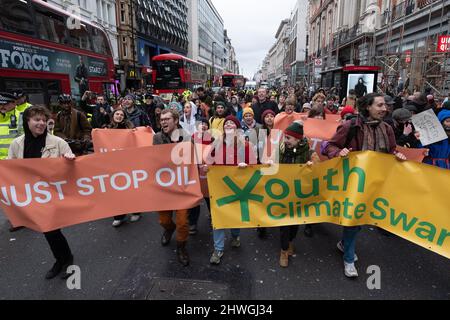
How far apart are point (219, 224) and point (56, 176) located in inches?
71.5

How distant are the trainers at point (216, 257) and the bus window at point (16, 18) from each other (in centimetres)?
741

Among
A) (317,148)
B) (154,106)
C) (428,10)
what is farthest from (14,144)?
(428,10)

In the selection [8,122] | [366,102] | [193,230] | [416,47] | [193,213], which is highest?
[416,47]

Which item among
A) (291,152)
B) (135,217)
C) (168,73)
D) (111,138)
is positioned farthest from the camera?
(168,73)

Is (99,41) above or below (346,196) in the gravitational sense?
above

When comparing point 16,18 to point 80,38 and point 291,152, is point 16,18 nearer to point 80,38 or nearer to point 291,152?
point 80,38

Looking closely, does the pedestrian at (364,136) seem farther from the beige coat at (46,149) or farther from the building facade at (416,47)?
the building facade at (416,47)

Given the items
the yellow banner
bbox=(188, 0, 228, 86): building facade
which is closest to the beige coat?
the yellow banner

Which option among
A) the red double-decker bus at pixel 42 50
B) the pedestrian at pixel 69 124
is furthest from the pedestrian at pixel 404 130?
the red double-decker bus at pixel 42 50

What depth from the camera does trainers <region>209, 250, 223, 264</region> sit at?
12.3 ft

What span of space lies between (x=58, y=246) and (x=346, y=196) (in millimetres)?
3239

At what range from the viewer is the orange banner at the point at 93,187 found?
3.29 metres

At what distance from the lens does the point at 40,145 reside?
11.3 feet

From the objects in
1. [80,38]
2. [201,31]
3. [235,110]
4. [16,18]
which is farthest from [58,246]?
[201,31]
